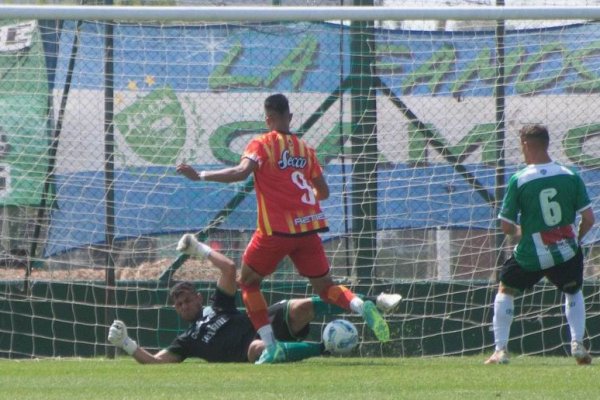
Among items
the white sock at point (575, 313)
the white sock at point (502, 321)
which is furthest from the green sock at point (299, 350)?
the white sock at point (575, 313)

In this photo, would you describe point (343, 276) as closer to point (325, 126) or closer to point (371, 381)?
point (325, 126)

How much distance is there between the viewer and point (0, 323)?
39.2 feet

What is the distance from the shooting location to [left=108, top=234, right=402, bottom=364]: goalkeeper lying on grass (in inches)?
386

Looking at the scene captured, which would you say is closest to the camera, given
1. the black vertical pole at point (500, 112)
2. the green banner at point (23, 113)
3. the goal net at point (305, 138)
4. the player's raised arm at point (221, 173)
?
the player's raised arm at point (221, 173)

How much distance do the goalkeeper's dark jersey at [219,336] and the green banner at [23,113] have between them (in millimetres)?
2452

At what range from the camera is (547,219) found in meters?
9.19

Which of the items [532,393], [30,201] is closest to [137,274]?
[30,201]

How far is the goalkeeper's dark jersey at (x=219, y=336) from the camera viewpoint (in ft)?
32.3

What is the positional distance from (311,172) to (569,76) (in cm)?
303

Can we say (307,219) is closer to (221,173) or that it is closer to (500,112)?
(221,173)

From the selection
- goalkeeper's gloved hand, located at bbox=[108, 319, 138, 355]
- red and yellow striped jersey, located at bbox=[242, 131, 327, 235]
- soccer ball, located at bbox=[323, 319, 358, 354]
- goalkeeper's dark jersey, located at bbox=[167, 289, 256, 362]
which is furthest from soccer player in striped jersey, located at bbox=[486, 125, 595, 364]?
goalkeeper's gloved hand, located at bbox=[108, 319, 138, 355]

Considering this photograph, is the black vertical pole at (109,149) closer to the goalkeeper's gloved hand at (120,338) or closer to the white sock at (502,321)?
the goalkeeper's gloved hand at (120,338)

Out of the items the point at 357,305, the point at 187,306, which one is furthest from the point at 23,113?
the point at 357,305

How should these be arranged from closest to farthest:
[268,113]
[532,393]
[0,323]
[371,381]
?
[532,393] → [371,381] → [268,113] → [0,323]
